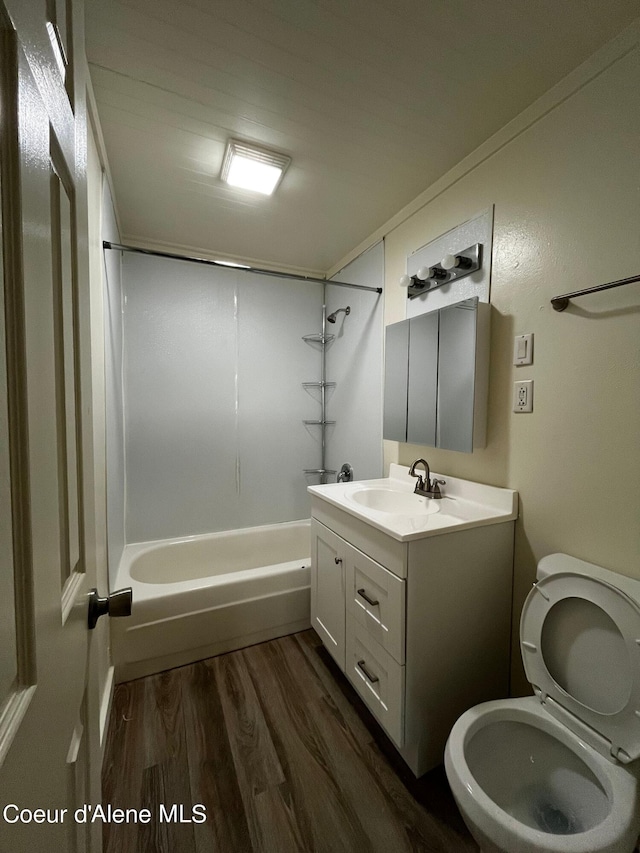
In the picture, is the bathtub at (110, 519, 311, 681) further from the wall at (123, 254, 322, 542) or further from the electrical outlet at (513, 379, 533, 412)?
the electrical outlet at (513, 379, 533, 412)

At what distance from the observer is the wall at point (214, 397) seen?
7.86 ft

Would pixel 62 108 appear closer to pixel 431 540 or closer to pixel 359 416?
pixel 431 540

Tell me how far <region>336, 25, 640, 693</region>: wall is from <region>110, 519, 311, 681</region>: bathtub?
1179mm

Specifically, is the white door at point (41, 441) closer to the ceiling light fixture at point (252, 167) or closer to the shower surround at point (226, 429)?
the ceiling light fixture at point (252, 167)

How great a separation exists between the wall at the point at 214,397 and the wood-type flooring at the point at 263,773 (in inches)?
45.0

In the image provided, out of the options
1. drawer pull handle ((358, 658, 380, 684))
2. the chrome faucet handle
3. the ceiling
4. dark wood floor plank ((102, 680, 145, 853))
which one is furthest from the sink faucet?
dark wood floor plank ((102, 680, 145, 853))

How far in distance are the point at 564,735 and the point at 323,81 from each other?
2209mm

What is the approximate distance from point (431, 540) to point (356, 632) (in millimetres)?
592

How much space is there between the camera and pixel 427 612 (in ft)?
4.04

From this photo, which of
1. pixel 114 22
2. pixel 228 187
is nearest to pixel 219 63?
pixel 114 22

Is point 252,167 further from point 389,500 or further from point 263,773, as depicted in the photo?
point 263,773

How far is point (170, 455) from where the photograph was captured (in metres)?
2.50

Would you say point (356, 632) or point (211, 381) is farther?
point (211, 381)

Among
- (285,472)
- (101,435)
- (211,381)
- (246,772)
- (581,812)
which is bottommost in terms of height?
(246,772)
